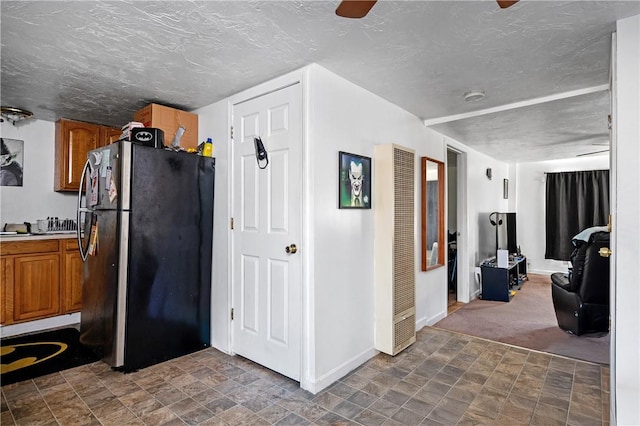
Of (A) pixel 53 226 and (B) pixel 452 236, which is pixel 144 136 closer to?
(A) pixel 53 226

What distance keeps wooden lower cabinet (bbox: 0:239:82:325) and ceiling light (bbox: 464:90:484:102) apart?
13.3ft

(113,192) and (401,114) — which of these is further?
(401,114)

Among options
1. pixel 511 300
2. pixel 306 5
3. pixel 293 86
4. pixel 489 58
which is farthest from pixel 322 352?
pixel 511 300

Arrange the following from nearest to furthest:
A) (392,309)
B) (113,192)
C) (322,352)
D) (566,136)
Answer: (322,352) < (113,192) < (392,309) < (566,136)

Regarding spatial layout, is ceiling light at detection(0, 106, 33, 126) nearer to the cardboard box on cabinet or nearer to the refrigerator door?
the cardboard box on cabinet

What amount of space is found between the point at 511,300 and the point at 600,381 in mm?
2448

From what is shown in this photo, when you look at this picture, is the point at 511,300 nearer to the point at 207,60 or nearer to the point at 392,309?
the point at 392,309

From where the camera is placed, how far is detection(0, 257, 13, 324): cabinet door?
3.09 m

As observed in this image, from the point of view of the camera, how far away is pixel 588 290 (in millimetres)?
3174

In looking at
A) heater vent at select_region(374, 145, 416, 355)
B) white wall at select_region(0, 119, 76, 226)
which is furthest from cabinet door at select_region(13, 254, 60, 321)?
heater vent at select_region(374, 145, 416, 355)

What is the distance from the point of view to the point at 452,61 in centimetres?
218

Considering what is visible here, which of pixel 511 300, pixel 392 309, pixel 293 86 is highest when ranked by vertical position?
pixel 293 86

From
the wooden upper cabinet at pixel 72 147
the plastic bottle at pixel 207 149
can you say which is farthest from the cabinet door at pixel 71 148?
the plastic bottle at pixel 207 149

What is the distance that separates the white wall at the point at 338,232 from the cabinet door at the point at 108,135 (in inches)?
109
